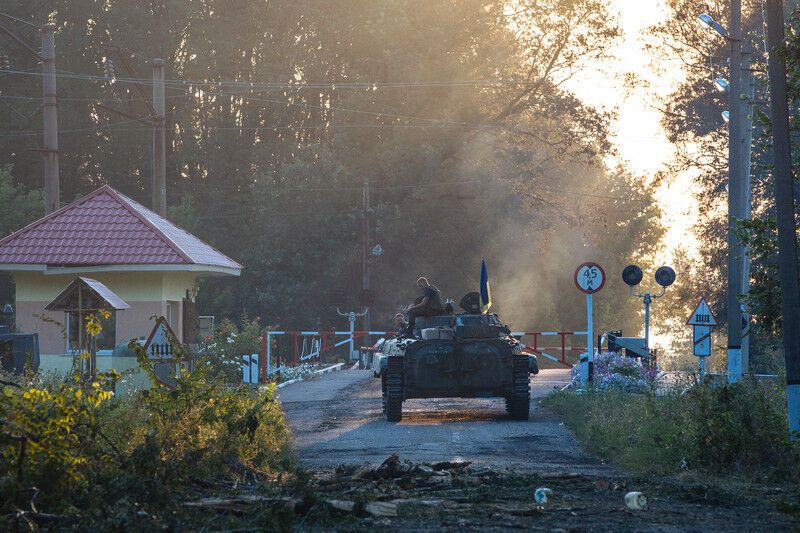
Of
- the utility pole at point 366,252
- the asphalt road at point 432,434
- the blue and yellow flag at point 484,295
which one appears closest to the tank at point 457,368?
the asphalt road at point 432,434

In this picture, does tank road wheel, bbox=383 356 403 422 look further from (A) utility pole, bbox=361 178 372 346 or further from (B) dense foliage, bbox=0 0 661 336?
(B) dense foliage, bbox=0 0 661 336

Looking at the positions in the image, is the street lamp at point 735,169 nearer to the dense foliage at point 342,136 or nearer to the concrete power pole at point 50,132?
the concrete power pole at point 50,132

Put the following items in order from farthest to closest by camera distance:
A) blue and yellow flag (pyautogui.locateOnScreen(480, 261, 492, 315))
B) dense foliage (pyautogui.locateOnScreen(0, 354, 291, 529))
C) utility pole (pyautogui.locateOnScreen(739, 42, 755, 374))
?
1. utility pole (pyautogui.locateOnScreen(739, 42, 755, 374))
2. blue and yellow flag (pyautogui.locateOnScreen(480, 261, 492, 315))
3. dense foliage (pyautogui.locateOnScreen(0, 354, 291, 529))

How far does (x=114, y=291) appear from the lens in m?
27.7

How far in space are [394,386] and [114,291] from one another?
922cm

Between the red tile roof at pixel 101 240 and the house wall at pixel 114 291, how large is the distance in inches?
22.5

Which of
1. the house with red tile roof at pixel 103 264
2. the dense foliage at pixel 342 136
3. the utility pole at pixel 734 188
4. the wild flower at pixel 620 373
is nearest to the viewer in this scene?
the utility pole at pixel 734 188

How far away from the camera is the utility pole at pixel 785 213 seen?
545 inches

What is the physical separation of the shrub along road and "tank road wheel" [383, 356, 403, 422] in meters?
0.32

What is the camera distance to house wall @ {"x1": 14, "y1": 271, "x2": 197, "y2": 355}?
2752 centimetres

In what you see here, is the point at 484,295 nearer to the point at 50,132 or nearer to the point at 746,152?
the point at 746,152

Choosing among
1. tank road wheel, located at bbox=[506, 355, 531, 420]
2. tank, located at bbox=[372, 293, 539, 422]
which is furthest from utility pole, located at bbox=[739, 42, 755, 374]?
tank, located at bbox=[372, 293, 539, 422]

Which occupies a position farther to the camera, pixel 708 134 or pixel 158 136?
pixel 708 134

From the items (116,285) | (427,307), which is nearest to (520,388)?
(427,307)
